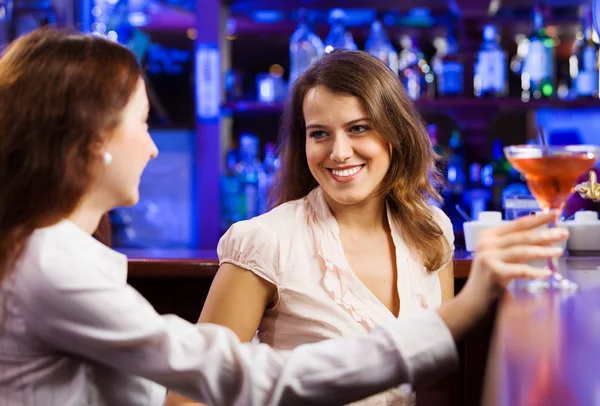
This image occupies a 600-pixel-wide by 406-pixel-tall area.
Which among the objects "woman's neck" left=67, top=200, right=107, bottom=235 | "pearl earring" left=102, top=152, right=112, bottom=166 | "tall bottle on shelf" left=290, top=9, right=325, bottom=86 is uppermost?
"tall bottle on shelf" left=290, top=9, right=325, bottom=86

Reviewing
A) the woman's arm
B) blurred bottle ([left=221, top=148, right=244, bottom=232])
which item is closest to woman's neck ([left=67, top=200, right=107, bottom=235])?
the woman's arm

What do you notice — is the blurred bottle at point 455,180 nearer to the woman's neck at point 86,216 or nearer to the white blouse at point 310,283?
the white blouse at point 310,283

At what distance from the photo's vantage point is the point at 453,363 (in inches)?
44.3

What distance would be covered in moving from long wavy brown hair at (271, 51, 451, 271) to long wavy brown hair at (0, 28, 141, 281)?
82cm

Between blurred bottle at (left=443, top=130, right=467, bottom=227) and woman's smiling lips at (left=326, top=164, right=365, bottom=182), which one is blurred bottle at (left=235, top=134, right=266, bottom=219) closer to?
blurred bottle at (left=443, top=130, right=467, bottom=227)

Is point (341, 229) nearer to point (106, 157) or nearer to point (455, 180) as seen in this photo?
point (106, 157)

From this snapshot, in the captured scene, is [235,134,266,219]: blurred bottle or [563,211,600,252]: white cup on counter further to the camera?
[235,134,266,219]: blurred bottle

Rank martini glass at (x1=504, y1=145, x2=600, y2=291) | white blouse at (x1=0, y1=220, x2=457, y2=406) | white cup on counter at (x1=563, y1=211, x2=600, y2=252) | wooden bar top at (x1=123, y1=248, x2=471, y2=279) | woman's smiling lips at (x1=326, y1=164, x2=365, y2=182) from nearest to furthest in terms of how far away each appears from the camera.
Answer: white blouse at (x1=0, y1=220, x2=457, y2=406), martini glass at (x1=504, y1=145, x2=600, y2=291), woman's smiling lips at (x1=326, y1=164, x2=365, y2=182), white cup on counter at (x1=563, y1=211, x2=600, y2=252), wooden bar top at (x1=123, y1=248, x2=471, y2=279)

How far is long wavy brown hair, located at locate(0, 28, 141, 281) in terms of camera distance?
112cm

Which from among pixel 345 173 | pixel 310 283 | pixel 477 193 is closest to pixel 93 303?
pixel 310 283

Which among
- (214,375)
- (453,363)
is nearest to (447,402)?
(453,363)

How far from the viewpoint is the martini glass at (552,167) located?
137cm

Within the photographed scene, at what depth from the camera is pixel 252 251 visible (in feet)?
5.70

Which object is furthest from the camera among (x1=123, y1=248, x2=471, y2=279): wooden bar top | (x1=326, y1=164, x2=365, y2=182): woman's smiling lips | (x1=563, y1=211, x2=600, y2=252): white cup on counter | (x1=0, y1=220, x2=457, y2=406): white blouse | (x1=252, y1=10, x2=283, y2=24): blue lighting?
(x1=252, y1=10, x2=283, y2=24): blue lighting
